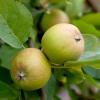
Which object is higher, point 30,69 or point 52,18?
point 30,69

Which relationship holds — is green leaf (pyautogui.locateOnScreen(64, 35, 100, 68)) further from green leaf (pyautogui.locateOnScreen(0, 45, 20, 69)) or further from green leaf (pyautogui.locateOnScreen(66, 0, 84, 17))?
green leaf (pyautogui.locateOnScreen(66, 0, 84, 17))

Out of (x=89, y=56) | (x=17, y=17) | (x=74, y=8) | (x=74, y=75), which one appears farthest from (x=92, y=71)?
(x=74, y=8)

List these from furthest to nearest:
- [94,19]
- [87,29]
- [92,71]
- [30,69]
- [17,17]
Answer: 1. [94,19]
2. [87,29]
3. [92,71]
4. [17,17]
5. [30,69]

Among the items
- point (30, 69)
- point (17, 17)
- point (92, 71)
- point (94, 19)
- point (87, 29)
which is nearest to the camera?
point (30, 69)

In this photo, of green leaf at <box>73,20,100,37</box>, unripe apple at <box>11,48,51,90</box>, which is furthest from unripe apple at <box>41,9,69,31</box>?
unripe apple at <box>11,48,51,90</box>

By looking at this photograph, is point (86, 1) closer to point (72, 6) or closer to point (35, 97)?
point (72, 6)

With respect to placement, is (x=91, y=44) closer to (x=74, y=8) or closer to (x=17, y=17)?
(x=17, y=17)

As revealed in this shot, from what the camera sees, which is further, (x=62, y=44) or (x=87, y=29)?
(x=87, y=29)

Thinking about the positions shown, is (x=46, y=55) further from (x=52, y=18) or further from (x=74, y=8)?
(x=74, y=8)
